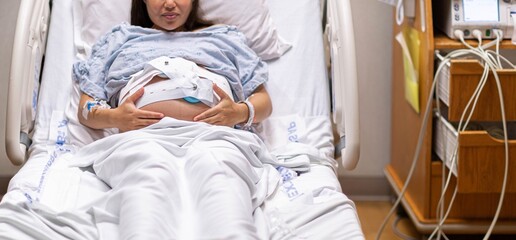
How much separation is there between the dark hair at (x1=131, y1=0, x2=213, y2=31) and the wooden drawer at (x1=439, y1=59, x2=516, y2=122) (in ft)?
2.60

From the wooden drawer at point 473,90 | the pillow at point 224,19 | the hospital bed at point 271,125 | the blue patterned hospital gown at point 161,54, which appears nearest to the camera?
the hospital bed at point 271,125

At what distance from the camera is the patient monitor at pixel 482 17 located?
9.57ft

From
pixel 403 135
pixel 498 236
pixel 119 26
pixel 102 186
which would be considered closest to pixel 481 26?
pixel 403 135

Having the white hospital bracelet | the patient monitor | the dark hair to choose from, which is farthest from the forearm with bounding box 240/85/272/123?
the patient monitor

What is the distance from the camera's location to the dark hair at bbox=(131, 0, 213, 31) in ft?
9.14

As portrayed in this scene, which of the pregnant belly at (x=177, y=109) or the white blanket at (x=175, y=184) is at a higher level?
the pregnant belly at (x=177, y=109)

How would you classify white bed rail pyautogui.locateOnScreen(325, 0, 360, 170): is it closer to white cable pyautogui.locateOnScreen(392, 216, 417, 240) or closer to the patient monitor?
the patient monitor

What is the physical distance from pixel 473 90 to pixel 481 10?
356 mm

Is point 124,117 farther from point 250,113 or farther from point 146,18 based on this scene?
point 146,18

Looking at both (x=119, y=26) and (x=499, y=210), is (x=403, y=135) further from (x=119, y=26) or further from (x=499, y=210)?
(x=119, y=26)

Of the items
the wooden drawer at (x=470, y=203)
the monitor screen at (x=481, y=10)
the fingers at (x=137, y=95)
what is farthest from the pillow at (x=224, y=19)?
the wooden drawer at (x=470, y=203)

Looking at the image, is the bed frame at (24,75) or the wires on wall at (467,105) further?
the wires on wall at (467,105)

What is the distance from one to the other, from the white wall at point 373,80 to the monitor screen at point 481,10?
0.54 meters

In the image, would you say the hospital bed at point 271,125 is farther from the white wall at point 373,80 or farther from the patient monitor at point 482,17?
the white wall at point 373,80
